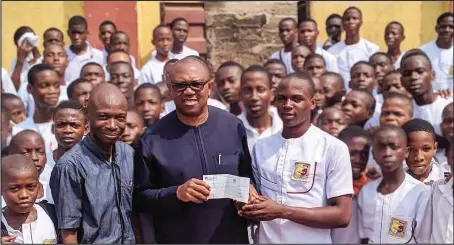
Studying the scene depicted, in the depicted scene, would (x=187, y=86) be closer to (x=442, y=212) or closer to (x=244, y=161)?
(x=244, y=161)

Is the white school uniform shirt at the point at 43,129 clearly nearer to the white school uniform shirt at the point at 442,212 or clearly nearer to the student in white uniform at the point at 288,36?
the white school uniform shirt at the point at 442,212

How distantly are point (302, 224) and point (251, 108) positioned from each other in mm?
1472

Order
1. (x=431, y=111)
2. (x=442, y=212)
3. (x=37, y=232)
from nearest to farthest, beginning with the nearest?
(x=442, y=212) < (x=37, y=232) < (x=431, y=111)

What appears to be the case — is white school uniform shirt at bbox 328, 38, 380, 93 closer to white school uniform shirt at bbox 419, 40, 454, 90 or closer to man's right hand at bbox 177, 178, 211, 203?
white school uniform shirt at bbox 419, 40, 454, 90

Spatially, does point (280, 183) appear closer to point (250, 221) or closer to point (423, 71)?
point (250, 221)

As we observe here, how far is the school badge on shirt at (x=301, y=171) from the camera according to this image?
3160 mm

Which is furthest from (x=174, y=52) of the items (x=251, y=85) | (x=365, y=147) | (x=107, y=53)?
(x=365, y=147)

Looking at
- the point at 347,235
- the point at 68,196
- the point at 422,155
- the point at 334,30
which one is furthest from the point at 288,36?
the point at 68,196

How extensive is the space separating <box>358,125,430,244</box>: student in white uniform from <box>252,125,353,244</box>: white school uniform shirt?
1.32 ft

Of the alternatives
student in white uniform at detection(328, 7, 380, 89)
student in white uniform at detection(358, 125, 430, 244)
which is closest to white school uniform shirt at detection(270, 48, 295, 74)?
student in white uniform at detection(328, 7, 380, 89)

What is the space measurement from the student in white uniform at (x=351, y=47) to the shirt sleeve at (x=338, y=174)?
4297 millimetres

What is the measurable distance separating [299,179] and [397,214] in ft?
2.12

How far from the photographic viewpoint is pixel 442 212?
10.2 feet

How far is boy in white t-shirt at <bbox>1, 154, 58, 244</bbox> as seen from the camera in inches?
126
